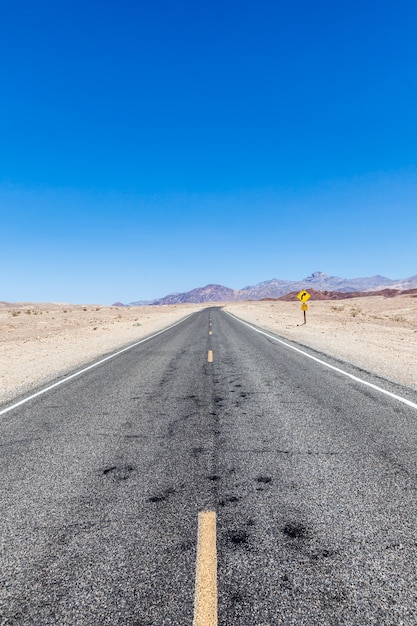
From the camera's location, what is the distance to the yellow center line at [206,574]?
2066 mm

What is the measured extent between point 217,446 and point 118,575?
92.7 inches

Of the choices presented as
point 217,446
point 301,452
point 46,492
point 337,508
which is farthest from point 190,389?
point 337,508

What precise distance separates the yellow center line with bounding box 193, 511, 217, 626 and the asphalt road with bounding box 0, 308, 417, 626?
49 millimetres

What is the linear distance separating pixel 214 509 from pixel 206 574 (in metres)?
0.79

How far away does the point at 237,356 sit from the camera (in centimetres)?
1241

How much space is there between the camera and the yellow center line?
2066 mm

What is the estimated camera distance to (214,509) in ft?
10.4

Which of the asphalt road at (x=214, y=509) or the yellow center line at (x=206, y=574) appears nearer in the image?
the yellow center line at (x=206, y=574)

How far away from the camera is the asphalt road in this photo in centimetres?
220

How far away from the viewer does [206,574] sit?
238cm

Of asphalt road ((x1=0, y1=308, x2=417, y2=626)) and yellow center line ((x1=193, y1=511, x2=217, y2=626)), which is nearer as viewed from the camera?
yellow center line ((x1=193, y1=511, x2=217, y2=626))

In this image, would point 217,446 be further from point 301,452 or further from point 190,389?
point 190,389

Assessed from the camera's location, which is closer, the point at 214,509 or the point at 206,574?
the point at 206,574

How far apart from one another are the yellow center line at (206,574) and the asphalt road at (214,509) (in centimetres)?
5
